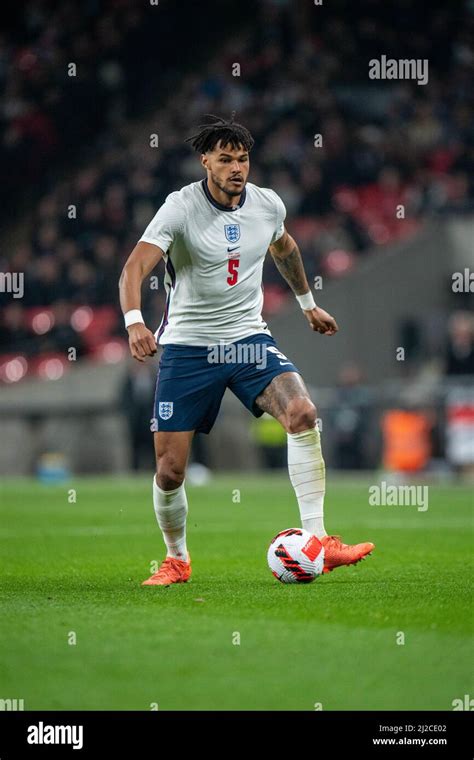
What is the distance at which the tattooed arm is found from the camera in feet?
26.6

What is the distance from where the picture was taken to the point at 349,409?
21.5 metres

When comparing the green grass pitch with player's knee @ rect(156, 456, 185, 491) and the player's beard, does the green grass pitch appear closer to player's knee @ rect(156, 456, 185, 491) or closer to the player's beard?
player's knee @ rect(156, 456, 185, 491)

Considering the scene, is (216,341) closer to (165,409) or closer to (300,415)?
(165,409)

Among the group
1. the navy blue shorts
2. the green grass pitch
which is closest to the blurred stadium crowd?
the green grass pitch

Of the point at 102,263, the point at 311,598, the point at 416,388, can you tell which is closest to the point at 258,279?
the point at 311,598

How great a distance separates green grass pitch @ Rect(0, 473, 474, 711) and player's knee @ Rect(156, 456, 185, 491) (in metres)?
0.55

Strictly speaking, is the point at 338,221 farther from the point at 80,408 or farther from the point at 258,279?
the point at 258,279

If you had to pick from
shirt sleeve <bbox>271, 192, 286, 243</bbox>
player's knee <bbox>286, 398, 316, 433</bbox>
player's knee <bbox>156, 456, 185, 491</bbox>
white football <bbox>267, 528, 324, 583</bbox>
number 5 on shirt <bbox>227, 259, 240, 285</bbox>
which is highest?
shirt sleeve <bbox>271, 192, 286, 243</bbox>

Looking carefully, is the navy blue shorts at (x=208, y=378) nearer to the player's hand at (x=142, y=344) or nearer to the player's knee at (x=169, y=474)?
the player's knee at (x=169, y=474)

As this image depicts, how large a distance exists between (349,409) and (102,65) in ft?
31.7

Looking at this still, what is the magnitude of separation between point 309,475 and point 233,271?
1175 millimetres

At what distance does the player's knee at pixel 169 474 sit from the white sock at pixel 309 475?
0.60 metres

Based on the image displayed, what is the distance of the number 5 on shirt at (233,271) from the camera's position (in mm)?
7652

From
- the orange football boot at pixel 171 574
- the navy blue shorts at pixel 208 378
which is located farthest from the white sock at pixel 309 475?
the orange football boot at pixel 171 574
